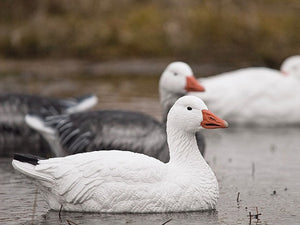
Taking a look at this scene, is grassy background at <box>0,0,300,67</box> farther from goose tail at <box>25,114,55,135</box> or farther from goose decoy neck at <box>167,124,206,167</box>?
goose decoy neck at <box>167,124,206,167</box>

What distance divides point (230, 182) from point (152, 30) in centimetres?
1168

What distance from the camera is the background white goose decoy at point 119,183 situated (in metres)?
7.75

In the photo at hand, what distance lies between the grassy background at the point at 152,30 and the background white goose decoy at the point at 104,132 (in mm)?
9536

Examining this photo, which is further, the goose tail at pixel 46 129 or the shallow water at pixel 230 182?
the goose tail at pixel 46 129

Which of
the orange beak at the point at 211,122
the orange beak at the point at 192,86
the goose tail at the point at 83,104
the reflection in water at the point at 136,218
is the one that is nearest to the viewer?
the reflection in water at the point at 136,218

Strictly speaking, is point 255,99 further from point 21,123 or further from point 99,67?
point 99,67

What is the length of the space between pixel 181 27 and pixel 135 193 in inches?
536

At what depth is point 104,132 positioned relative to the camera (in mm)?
10477

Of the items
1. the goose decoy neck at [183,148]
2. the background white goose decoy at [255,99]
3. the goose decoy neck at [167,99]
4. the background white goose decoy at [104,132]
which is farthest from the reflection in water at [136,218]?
the background white goose decoy at [255,99]

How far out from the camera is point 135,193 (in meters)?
7.72

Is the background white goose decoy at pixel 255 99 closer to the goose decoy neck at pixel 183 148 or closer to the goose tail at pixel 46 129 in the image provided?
the goose tail at pixel 46 129

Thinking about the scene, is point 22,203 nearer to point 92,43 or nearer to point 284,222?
point 284,222

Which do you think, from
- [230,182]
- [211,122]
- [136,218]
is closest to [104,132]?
[230,182]

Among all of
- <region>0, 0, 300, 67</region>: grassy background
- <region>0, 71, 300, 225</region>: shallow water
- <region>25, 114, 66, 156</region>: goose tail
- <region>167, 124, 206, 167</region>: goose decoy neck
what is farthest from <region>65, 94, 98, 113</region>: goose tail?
<region>0, 0, 300, 67</region>: grassy background
